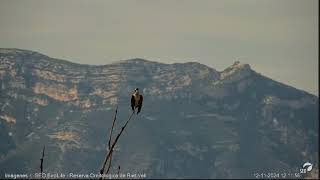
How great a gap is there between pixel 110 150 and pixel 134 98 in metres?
2.93

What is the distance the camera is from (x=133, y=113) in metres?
15.9

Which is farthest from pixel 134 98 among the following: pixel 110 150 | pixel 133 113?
pixel 110 150

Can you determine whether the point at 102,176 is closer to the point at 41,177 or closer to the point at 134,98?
the point at 41,177

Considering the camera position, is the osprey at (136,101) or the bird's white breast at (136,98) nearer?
the osprey at (136,101)

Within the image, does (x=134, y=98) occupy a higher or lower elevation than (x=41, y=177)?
higher

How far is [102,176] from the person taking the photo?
558 inches

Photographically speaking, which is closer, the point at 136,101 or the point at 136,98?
the point at 136,101

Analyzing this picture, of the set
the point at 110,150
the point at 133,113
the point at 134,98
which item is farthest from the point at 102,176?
the point at 134,98

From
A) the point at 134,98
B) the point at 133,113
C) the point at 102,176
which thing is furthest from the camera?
the point at 134,98

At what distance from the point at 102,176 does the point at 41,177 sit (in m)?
1.28

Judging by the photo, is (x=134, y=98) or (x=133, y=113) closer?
(x=133, y=113)

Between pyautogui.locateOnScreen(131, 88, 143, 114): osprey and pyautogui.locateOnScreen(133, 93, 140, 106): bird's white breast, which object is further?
pyautogui.locateOnScreen(133, 93, 140, 106): bird's white breast

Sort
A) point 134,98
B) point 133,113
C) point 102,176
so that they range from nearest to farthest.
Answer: point 102,176 < point 133,113 < point 134,98

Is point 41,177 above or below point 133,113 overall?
below
